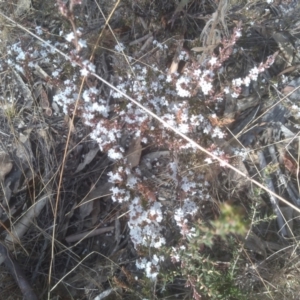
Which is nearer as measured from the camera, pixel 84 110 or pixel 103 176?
pixel 84 110

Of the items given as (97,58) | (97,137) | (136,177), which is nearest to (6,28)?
(97,58)

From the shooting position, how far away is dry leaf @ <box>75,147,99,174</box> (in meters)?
2.59

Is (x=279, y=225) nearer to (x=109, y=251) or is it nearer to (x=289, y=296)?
(x=289, y=296)

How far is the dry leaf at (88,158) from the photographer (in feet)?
8.50

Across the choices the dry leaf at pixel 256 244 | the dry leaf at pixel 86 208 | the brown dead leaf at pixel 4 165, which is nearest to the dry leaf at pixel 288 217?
the dry leaf at pixel 256 244

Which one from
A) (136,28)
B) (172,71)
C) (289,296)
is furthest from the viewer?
(136,28)

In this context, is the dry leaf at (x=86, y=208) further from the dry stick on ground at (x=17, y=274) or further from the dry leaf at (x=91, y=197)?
the dry stick on ground at (x=17, y=274)

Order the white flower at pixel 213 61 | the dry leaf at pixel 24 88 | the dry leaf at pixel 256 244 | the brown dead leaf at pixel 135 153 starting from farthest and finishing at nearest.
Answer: the dry leaf at pixel 24 88 → the brown dead leaf at pixel 135 153 → the dry leaf at pixel 256 244 → the white flower at pixel 213 61

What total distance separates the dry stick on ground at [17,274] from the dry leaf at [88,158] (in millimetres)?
606

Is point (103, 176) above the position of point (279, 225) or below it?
above

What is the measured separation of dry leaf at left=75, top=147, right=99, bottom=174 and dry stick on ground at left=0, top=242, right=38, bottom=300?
606 millimetres

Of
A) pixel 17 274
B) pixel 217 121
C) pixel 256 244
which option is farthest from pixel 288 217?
pixel 17 274

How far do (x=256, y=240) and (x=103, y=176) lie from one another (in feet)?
3.17

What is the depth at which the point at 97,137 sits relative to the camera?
2.40 m
